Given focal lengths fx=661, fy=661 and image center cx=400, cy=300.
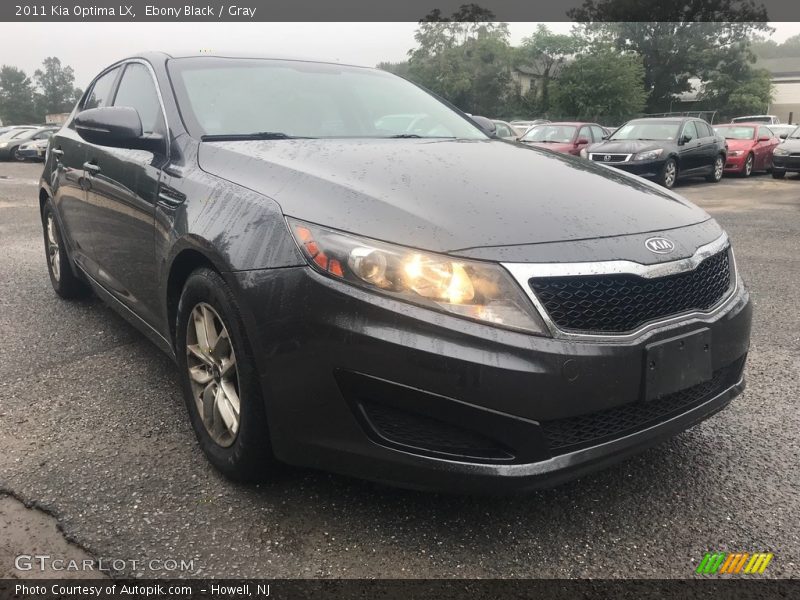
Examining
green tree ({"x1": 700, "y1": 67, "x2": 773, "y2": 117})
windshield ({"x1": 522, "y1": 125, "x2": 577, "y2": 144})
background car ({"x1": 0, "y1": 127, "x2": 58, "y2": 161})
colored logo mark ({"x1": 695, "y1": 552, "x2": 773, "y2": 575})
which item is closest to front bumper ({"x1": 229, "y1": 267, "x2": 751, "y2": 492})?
colored logo mark ({"x1": 695, "y1": 552, "x2": 773, "y2": 575})

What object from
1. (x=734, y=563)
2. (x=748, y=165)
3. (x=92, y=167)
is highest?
(x=92, y=167)

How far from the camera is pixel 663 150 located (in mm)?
12906

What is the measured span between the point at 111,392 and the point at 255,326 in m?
1.47

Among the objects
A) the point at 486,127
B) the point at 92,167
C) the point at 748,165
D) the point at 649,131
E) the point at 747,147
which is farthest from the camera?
A: the point at 748,165

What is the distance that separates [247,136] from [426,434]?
4.97 feet

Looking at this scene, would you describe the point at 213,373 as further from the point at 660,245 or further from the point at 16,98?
the point at 16,98

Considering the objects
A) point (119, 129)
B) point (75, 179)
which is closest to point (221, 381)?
point (119, 129)

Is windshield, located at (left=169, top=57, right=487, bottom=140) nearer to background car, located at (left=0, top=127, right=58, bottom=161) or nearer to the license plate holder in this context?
the license plate holder

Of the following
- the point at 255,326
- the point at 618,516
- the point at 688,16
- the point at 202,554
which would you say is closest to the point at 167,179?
the point at 255,326

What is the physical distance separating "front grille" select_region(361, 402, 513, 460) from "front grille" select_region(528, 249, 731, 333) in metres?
0.39

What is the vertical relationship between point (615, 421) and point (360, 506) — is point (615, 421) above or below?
above

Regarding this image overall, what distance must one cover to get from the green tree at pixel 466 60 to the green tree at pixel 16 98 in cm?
5510

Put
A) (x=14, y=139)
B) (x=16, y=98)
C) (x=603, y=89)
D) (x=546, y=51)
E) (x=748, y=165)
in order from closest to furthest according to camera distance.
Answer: (x=748, y=165) → (x=14, y=139) → (x=603, y=89) → (x=546, y=51) → (x=16, y=98)

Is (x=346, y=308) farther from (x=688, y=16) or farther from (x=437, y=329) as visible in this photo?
(x=688, y=16)
